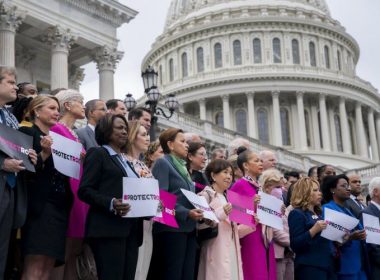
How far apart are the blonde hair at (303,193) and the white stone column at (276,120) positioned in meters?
51.3

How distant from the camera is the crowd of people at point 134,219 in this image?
5445mm

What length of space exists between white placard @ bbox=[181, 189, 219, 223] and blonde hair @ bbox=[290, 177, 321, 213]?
147cm

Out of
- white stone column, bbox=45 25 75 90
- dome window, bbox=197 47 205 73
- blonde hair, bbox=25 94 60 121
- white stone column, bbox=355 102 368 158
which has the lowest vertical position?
blonde hair, bbox=25 94 60 121

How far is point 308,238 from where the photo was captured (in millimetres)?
7285

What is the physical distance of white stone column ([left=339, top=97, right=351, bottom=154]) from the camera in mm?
60906

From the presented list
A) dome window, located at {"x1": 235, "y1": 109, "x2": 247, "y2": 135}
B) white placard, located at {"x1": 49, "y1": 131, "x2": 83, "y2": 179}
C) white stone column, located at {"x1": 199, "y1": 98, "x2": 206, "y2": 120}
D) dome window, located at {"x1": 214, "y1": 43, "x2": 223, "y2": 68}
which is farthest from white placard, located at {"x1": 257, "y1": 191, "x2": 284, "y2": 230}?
dome window, located at {"x1": 214, "y1": 43, "x2": 223, "y2": 68}

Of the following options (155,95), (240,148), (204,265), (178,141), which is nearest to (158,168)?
(178,141)

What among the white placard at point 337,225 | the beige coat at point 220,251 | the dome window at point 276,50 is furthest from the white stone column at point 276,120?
the beige coat at point 220,251

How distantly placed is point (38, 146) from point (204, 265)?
2.31 meters

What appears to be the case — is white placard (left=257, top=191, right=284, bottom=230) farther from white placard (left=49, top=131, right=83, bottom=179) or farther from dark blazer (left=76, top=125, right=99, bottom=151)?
white placard (left=49, top=131, right=83, bottom=179)

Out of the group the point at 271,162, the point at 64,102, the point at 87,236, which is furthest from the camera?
the point at 271,162

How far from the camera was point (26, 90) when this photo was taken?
22.3ft

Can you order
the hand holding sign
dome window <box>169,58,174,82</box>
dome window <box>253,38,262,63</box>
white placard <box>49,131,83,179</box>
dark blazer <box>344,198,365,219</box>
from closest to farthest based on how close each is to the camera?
1. the hand holding sign
2. white placard <box>49,131,83,179</box>
3. dark blazer <box>344,198,365,219</box>
4. dome window <box>253,38,262,63</box>
5. dome window <box>169,58,174,82</box>

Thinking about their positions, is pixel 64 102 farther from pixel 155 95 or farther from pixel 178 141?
pixel 155 95
